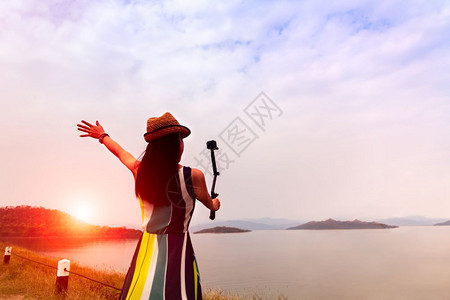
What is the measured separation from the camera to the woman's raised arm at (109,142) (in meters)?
2.43

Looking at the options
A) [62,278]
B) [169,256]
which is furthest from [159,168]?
[62,278]

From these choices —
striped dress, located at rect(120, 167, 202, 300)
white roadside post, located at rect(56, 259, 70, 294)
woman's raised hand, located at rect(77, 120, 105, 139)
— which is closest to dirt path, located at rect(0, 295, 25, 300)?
white roadside post, located at rect(56, 259, 70, 294)

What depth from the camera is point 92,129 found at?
287cm

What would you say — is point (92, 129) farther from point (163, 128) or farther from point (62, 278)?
point (62, 278)

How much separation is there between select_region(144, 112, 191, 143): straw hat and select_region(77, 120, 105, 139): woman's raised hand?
0.89m

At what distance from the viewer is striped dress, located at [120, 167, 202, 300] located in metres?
1.99

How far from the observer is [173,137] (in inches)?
83.5

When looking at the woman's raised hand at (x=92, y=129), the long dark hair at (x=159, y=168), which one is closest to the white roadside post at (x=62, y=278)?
the woman's raised hand at (x=92, y=129)

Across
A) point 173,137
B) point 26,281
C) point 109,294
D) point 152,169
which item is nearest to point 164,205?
point 152,169

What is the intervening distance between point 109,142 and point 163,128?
88cm

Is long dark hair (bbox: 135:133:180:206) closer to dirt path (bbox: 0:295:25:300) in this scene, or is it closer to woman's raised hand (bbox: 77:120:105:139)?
woman's raised hand (bbox: 77:120:105:139)

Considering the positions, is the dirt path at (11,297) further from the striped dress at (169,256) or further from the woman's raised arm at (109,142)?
the striped dress at (169,256)

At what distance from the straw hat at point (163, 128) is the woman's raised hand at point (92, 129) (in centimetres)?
89

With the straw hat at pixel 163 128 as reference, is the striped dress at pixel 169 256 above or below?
below
